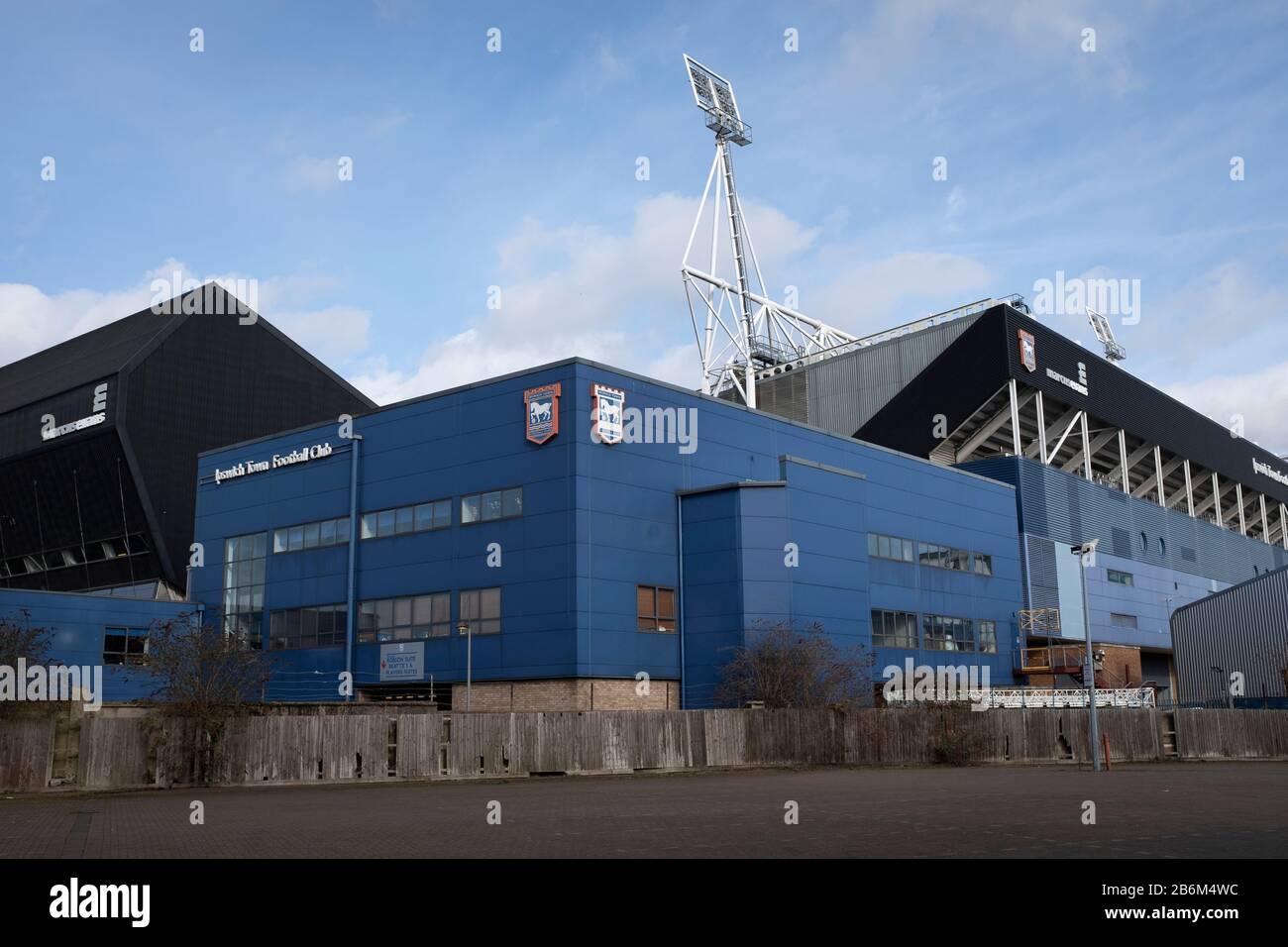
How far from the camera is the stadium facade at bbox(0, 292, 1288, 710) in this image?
47188 millimetres

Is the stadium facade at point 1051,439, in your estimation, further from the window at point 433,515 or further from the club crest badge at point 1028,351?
the window at point 433,515

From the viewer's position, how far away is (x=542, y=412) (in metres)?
47.2

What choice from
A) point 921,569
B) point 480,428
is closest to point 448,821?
point 480,428

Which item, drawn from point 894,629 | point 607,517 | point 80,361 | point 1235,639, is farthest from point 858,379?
point 80,361

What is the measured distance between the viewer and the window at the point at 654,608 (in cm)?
4794

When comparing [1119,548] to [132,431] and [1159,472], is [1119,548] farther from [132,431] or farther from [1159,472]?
[132,431]

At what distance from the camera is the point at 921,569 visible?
59312mm

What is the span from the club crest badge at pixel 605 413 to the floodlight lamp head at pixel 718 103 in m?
42.5

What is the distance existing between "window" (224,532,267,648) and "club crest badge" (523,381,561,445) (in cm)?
1806

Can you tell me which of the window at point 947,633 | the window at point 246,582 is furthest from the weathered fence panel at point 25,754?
the window at point 947,633

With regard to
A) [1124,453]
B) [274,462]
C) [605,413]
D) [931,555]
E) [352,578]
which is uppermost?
[1124,453]

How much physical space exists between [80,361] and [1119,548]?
228 ft

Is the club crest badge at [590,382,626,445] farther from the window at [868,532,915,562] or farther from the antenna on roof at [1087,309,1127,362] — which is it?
the antenna on roof at [1087,309,1127,362]

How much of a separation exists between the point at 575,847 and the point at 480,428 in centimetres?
3569
